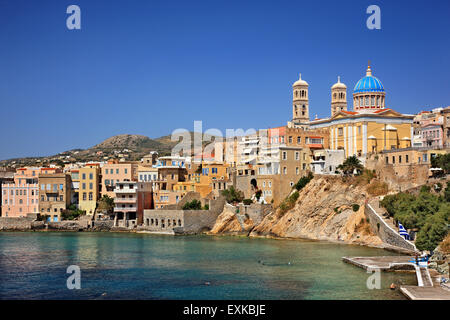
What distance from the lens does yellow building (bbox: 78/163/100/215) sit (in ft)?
230

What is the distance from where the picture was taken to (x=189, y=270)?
36.3m

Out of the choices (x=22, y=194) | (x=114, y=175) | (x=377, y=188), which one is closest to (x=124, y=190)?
(x=114, y=175)

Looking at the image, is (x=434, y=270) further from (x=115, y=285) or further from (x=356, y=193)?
(x=356, y=193)

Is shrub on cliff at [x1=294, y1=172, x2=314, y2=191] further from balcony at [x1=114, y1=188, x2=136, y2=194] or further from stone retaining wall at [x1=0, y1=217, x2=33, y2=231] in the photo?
stone retaining wall at [x1=0, y1=217, x2=33, y2=231]

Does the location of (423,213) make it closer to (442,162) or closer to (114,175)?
(442,162)

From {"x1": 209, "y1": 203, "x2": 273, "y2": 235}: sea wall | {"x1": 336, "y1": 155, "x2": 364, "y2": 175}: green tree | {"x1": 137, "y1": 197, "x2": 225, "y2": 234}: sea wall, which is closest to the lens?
{"x1": 336, "y1": 155, "x2": 364, "y2": 175}: green tree

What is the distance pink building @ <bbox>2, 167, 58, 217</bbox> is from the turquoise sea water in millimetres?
16939

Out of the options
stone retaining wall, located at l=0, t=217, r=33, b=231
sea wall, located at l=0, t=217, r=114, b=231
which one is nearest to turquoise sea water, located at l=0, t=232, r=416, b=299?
sea wall, located at l=0, t=217, r=114, b=231

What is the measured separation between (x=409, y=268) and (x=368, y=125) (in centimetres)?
3013

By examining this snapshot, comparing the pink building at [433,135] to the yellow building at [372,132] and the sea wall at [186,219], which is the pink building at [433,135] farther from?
the sea wall at [186,219]

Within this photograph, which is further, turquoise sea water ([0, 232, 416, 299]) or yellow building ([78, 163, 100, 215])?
yellow building ([78, 163, 100, 215])
